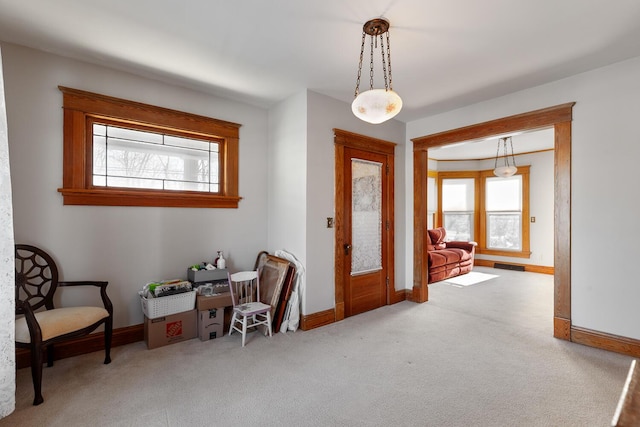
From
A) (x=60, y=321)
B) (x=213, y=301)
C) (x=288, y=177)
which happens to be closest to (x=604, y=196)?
(x=288, y=177)

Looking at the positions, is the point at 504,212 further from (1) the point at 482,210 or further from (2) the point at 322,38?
(2) the point at 322,38

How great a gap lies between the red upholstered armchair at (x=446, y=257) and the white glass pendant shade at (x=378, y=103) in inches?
169

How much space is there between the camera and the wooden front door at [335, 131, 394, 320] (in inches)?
148

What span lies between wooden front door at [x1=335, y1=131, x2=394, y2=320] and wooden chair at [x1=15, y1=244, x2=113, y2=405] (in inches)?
98.5

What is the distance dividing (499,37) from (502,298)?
3.90m

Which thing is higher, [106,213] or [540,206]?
[540,206]

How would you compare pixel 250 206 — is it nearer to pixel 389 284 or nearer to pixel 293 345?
pixel 293 345

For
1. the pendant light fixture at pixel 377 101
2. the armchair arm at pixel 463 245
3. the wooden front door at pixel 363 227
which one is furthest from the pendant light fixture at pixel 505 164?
the pendant light fixture at pixel 377 101

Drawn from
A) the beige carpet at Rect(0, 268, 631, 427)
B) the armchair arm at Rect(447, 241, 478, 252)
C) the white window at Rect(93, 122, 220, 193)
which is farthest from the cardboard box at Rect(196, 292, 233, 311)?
the armchair arm at Rect(447, 241, 478, 252)

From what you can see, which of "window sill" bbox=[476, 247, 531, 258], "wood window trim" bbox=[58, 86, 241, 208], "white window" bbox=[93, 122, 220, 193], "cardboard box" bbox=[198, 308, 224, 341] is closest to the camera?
"wood window trim" bbox=[58, 86, 241, 208]

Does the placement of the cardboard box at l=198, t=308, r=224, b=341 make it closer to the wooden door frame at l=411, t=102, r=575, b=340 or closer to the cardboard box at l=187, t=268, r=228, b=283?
the cardboard box at l=187, t=268, r=228, b=283

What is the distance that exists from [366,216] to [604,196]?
8.24 feet

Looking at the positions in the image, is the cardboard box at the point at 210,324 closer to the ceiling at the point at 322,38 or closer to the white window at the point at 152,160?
the white window at the point at 152,160

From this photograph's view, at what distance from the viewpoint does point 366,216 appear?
4105 mm
